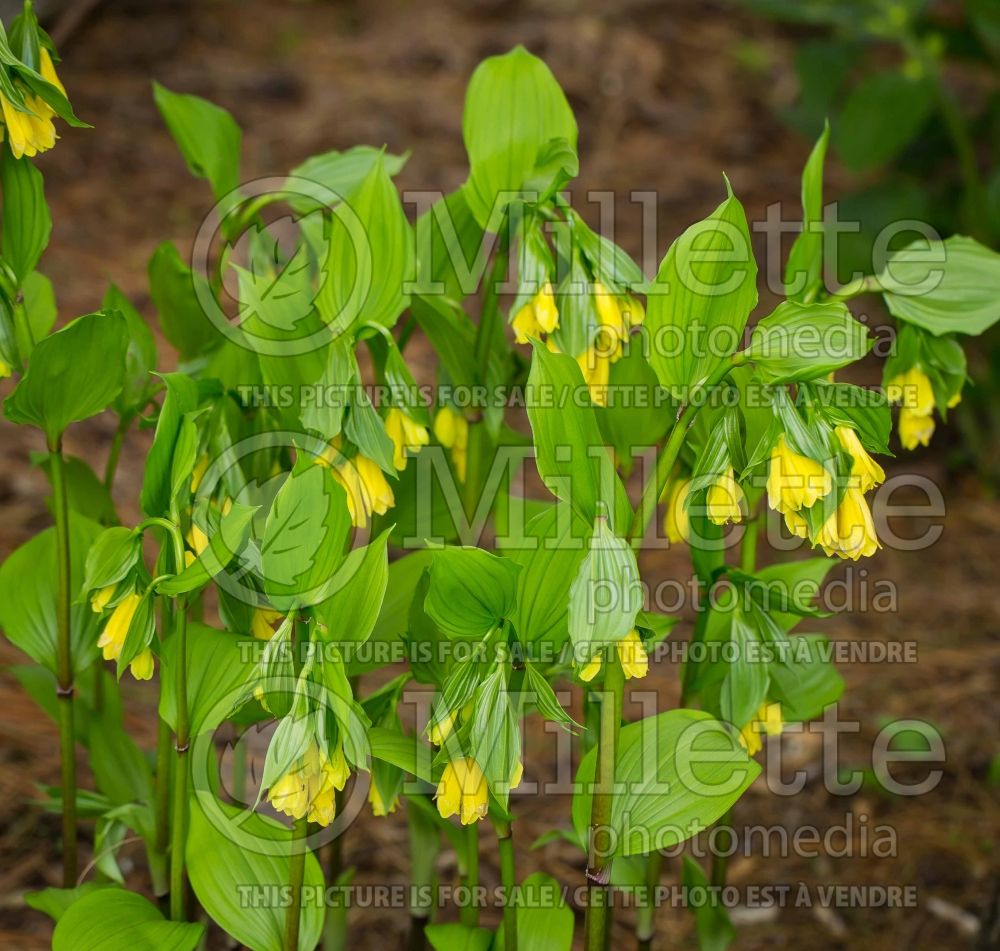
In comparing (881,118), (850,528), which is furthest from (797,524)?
(881,118)

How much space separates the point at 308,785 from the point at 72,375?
0.63 meters

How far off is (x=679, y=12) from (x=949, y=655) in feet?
9.56

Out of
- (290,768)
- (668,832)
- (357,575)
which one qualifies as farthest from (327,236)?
(668,832)

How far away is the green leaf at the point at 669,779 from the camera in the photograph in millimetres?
1390

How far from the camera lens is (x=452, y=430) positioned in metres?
1.62

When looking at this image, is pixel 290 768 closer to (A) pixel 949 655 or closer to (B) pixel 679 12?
(A) pixel 949 655

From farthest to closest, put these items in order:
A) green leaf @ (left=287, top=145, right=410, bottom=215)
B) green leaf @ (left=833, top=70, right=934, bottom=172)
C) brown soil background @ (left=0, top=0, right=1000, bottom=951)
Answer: green leaf @ (left=833, top=70, right=934, bottom=172), brown soil background @ (left=0, top=0, right=1000, bottom=951), green leaf @ (left=287, top=145, right=410, bottom=215)

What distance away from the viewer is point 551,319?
141 cm

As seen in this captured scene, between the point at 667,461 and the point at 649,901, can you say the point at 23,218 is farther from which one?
the point at 649,901

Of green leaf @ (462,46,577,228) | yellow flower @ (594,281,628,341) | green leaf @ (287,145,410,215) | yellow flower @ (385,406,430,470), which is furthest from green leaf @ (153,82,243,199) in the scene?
yellow flower @ (594,281,628,341)

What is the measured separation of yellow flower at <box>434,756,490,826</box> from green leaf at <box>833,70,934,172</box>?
237cm

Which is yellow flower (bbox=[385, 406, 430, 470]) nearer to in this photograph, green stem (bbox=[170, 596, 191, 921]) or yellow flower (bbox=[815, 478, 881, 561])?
green stem (bbox=[170, 596, 191, 921])

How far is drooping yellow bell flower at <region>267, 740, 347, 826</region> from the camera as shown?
46.2 inches

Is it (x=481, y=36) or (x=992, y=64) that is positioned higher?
(x=481, y=36)
